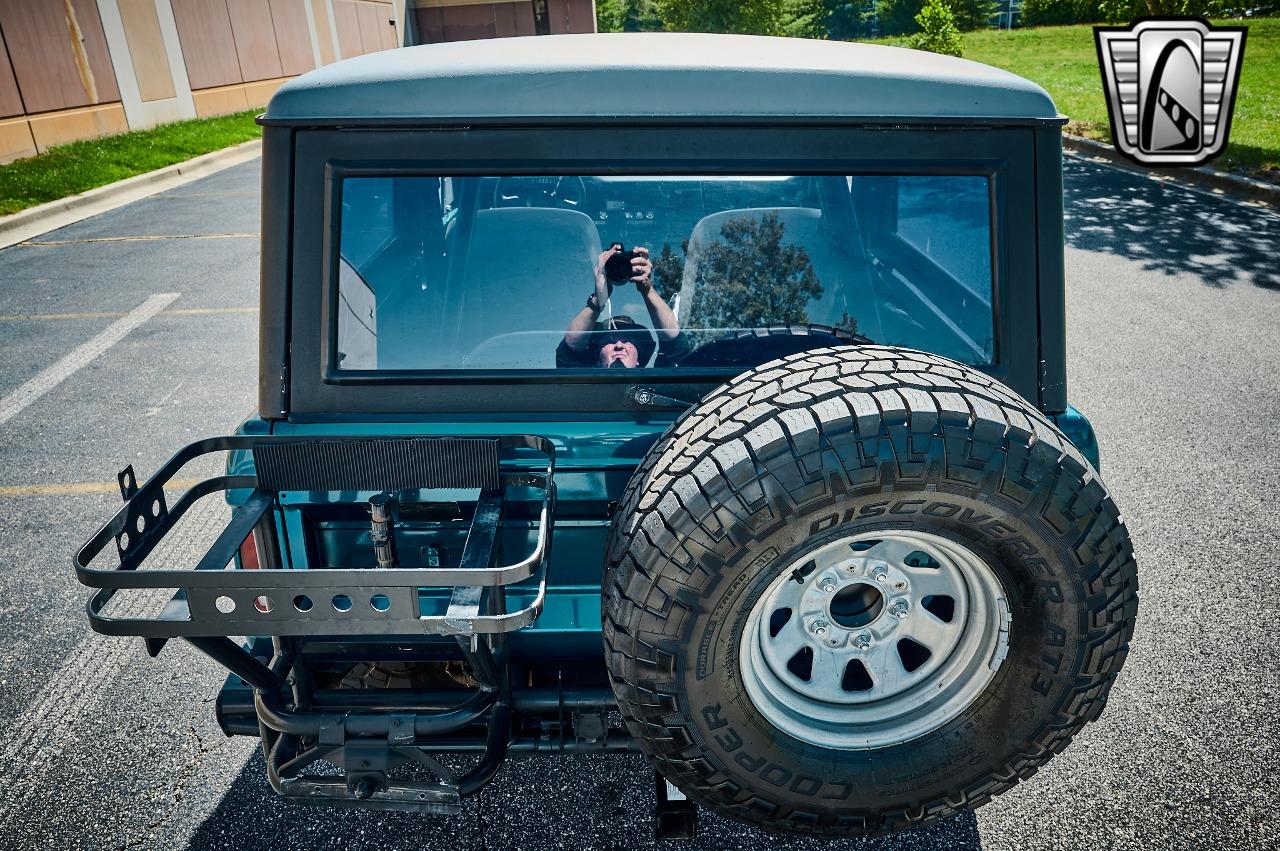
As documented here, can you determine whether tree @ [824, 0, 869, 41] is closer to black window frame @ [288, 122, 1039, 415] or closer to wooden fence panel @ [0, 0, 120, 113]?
wooden fence panel @ [0, 0, 120, 113]

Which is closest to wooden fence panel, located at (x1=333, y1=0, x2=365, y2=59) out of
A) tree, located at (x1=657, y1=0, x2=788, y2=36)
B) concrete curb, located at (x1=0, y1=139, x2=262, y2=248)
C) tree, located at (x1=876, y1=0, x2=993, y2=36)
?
tree, located at (x1=657, y1=0, x2=788, y2=36)

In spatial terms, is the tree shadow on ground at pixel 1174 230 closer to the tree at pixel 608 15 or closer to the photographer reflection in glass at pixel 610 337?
the photographer reflection in glass at pixel 610 337

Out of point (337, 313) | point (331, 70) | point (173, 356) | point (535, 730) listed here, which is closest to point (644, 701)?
point (535, 730)

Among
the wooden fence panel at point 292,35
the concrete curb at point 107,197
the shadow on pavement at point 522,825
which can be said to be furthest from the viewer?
the wooden fence panel at point 292,35

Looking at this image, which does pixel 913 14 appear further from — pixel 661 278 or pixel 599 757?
pixel 599 757

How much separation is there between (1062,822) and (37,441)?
5.61m

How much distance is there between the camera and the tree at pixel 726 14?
2717 cm

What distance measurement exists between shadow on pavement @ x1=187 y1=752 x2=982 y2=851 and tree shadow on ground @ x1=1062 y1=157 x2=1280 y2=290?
7182 millimetres

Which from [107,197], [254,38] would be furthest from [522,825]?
[254,38]

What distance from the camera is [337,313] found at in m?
2.17

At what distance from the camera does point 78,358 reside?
6.55 meters

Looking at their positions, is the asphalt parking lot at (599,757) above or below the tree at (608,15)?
below

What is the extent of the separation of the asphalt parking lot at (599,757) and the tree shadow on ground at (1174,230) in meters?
0.14
